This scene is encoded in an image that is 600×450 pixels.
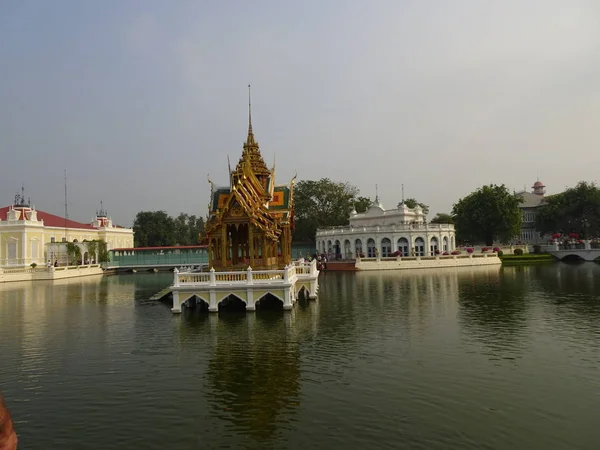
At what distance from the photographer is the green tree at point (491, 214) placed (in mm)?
66062

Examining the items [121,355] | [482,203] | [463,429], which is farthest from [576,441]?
[482,203]

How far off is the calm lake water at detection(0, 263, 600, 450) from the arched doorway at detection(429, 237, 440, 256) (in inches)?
1512

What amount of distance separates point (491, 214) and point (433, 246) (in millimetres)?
12641

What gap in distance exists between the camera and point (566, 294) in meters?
25.9

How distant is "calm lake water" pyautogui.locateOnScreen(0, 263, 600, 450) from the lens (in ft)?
27.5

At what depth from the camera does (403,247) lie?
59781mm

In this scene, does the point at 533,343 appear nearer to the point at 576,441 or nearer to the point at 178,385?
the point at 576,441

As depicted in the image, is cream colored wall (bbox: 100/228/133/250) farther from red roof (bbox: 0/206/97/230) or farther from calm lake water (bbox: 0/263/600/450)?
calm lake water (bbox: 0/263/600/450)

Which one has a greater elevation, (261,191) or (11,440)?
(261,191)

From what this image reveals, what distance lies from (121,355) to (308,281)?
12978mm

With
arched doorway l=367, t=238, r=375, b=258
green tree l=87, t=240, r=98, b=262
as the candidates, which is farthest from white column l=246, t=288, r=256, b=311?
green tree l=87, t=240, r=98, b=262

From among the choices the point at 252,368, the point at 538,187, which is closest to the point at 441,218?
the point at 538,187

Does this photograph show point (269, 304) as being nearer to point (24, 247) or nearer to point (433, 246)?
point (433, 246)

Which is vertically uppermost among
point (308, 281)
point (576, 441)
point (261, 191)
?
point (261, 191)
